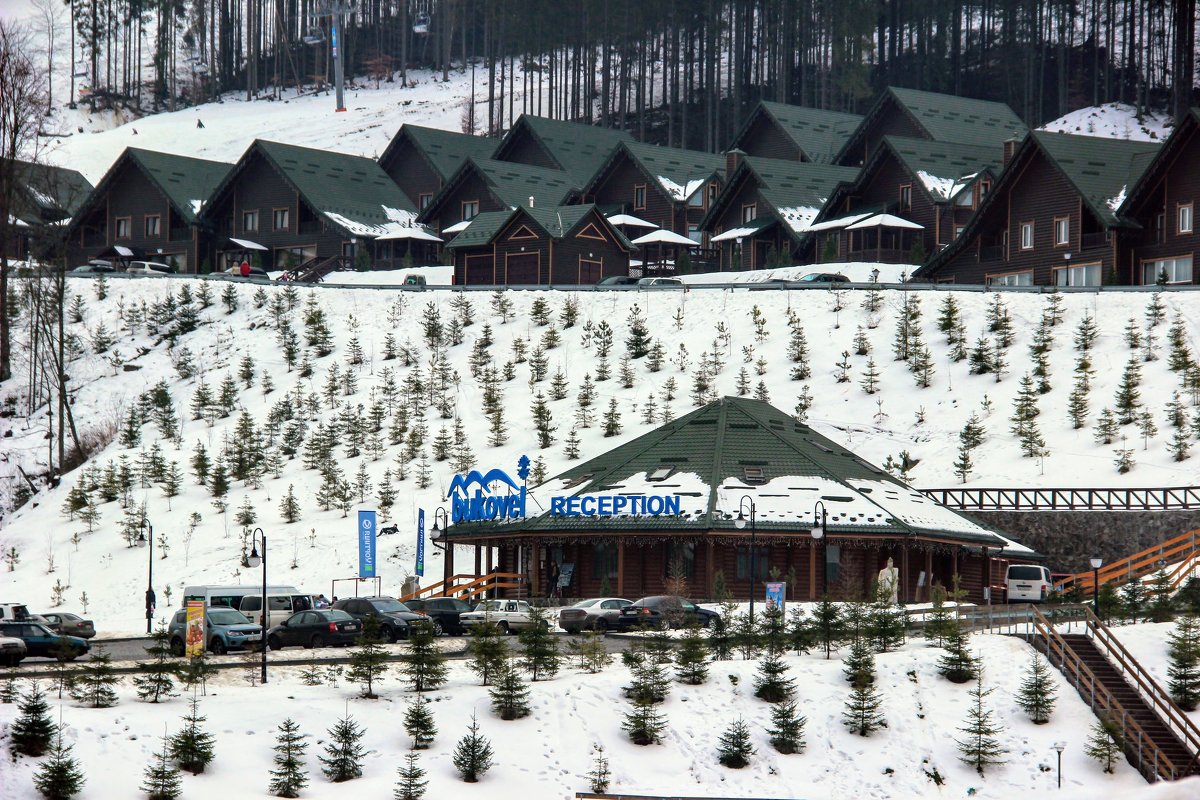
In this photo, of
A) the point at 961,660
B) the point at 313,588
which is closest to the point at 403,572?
the point at 313,588

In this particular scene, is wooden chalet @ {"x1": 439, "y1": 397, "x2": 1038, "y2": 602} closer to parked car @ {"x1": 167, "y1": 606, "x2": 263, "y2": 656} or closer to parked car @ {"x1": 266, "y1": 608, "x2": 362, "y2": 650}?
parked car @ {"x1": 266, "y1": 608, "x2": 362, "y2": 650}

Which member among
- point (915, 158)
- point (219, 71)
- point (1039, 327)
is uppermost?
point (219, 71)

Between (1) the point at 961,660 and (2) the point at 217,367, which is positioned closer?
(1) the point at 961,660

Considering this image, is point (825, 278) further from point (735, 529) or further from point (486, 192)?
point (735, 529)

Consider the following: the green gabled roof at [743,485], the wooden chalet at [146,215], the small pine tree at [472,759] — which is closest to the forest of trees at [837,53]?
the wooden chalet at [146,215]

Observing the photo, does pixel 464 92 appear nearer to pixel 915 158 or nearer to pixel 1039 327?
pixel 915 158

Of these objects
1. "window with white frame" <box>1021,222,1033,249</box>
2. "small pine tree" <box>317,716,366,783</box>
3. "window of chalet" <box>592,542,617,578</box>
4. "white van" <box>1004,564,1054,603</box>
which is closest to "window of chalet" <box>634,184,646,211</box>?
"window with white frame" <box>1021,222,1033,249</box>

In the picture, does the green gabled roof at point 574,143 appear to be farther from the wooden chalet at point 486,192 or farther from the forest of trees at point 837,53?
the forest of trees at point 837,53
